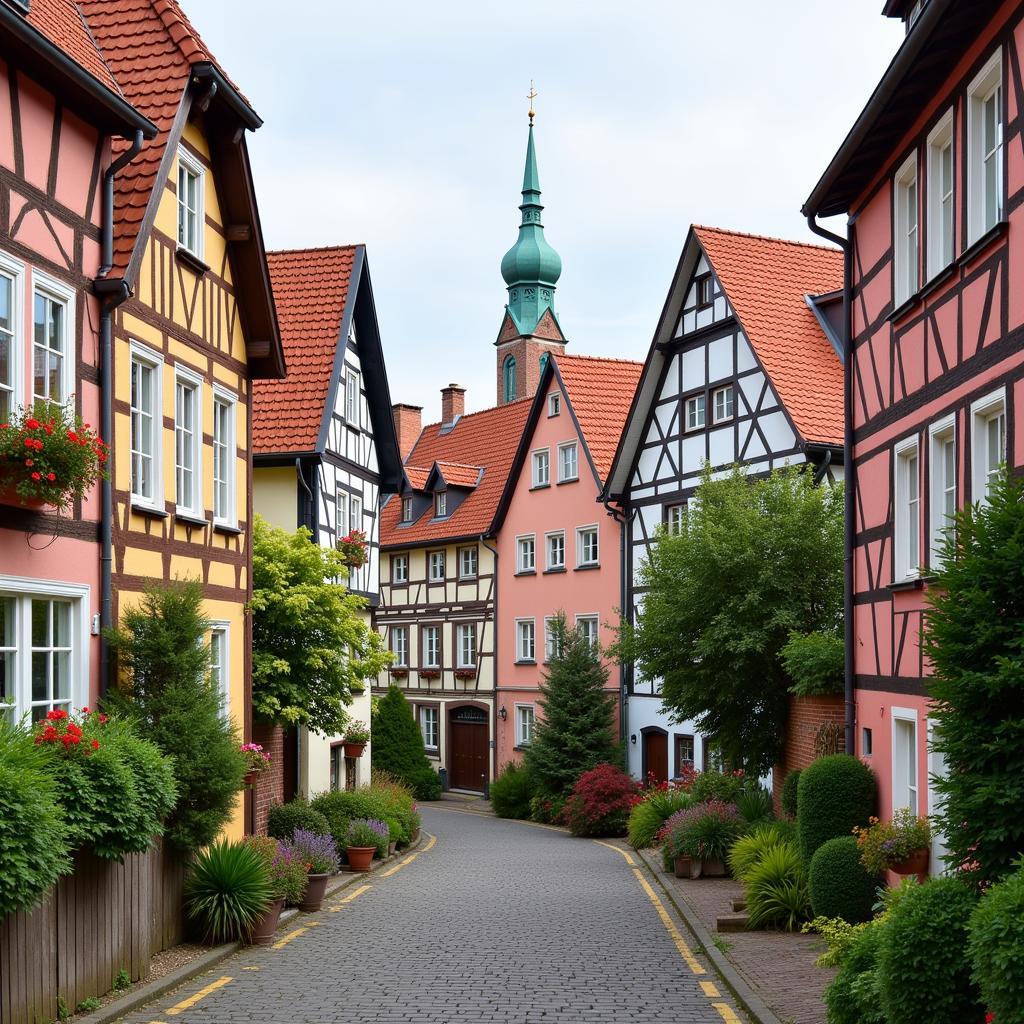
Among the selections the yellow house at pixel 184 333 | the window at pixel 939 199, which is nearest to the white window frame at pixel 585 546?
the yellow house at pixel 184 333

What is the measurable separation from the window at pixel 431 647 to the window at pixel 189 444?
2892 centimetres

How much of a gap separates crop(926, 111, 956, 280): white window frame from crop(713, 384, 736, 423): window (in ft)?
52.6

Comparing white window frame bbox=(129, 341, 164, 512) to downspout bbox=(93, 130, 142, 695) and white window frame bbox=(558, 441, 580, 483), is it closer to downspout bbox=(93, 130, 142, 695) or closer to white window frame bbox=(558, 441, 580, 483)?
downspout bbox=(93, 130, 142, 695)

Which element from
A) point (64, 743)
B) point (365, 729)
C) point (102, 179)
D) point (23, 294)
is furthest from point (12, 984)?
point (365, 729)

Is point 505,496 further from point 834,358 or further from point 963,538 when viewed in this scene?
point 963,538

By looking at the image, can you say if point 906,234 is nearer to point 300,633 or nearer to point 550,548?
point 300,633

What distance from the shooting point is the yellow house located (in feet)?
45.9

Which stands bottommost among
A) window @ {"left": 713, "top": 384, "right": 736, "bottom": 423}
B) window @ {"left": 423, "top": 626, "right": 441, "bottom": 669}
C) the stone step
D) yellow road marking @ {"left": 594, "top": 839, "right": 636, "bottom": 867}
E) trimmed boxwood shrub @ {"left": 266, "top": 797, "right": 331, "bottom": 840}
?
yellow road marking @ {"left": 594, "top": 839, "right": 636, "bottom": 867}

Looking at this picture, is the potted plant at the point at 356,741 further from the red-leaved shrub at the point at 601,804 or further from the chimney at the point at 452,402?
the chimney at the point at 452,402

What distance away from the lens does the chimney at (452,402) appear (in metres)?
Result: 55.2

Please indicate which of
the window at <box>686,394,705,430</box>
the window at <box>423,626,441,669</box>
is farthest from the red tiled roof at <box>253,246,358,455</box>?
the window at <box>423,626,441,669</box>

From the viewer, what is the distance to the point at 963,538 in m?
8.79

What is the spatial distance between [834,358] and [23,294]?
20011 mm

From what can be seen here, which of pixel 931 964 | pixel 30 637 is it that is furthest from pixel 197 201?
pixel 931 964
